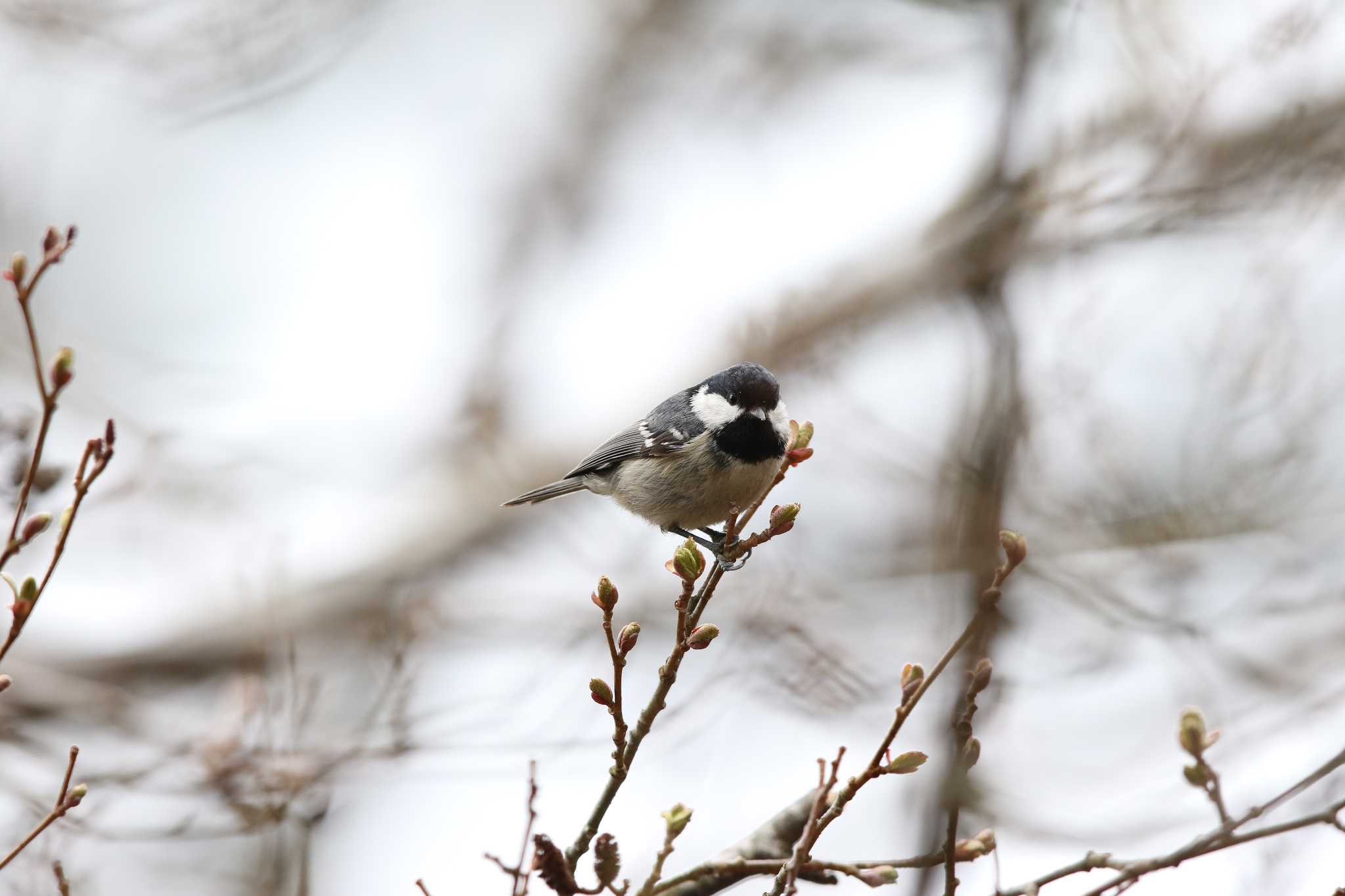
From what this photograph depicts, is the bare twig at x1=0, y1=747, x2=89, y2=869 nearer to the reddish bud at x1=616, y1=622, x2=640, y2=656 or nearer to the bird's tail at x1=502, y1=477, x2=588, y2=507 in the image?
the reddish bud at x1=616, y1=622, x2=640, y2=656

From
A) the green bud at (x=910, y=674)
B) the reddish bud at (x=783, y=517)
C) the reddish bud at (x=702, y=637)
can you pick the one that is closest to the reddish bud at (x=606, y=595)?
the reddish bud at (x=702, y=637)

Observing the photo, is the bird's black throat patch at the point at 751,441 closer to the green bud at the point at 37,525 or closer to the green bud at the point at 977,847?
the green bud at the point at 977,847

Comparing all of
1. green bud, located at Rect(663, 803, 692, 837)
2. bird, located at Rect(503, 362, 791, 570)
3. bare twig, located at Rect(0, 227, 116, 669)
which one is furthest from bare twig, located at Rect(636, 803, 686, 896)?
bird, located at Rect(503, 362, 791, 570)

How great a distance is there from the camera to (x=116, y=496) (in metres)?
4.19

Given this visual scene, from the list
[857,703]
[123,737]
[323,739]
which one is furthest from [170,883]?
[857,703]

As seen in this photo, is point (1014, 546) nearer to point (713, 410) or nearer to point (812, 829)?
point (812, 829)

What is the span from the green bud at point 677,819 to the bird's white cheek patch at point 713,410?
2.19 meters

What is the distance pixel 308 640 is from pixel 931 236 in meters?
4.83

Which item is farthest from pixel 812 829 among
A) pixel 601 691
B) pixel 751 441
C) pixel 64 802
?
pixel 751 441

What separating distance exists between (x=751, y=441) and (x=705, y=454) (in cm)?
20

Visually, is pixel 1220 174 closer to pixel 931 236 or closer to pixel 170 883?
pixel 931 236

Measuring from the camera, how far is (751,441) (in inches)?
158

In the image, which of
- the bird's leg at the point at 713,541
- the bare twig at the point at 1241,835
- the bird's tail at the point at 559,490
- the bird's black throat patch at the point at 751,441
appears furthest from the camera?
the bird's tail at the point at 559,490

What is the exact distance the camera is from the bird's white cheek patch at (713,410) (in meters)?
4.10
